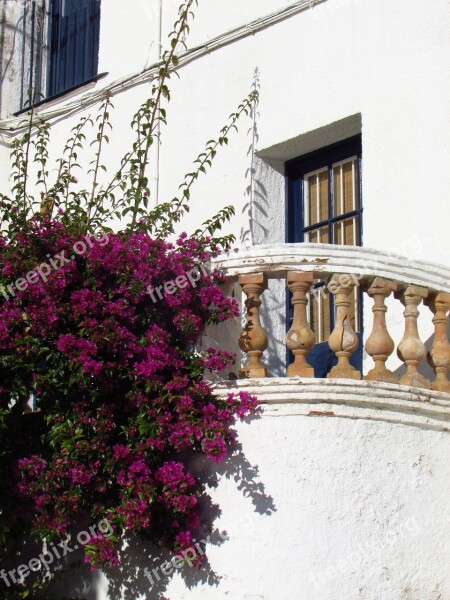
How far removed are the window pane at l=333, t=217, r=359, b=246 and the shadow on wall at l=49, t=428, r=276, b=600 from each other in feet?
8.06

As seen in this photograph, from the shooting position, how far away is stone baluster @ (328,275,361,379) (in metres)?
6.59

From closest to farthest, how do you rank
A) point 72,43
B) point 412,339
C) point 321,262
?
1. point 321,262
2. point 412,339
3. point 72,43

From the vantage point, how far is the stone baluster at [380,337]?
6.68 m

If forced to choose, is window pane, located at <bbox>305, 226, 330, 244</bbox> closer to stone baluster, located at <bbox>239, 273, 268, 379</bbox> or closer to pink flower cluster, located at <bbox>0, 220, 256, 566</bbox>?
stone baluster, located at <bbox>239, 273, 268, 379</bbox>

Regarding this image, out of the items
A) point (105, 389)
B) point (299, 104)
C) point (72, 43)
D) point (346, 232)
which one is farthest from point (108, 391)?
point (72, 43)

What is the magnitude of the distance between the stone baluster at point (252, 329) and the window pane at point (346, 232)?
1791 millimetres

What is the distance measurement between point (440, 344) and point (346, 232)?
71.3 inches

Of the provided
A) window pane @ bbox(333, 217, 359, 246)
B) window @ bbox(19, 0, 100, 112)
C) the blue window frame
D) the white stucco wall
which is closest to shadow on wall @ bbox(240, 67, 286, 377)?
the white stucco wall

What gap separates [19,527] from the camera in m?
6.64

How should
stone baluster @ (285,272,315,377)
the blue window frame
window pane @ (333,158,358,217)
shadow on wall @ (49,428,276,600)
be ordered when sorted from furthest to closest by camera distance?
1. the blue window frame
2. window pane @ (333,158,358,217)
3. stone baluster @ (285,272,315,377)
4. shadow on wall @ (49,428,276,600)

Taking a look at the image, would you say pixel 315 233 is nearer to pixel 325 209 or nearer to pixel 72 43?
pixel 325 209

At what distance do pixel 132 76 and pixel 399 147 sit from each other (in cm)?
276

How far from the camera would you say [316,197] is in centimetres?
885

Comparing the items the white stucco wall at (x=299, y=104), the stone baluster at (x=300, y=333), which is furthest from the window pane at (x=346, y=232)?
the stone baluster at (x=300, y=333)
